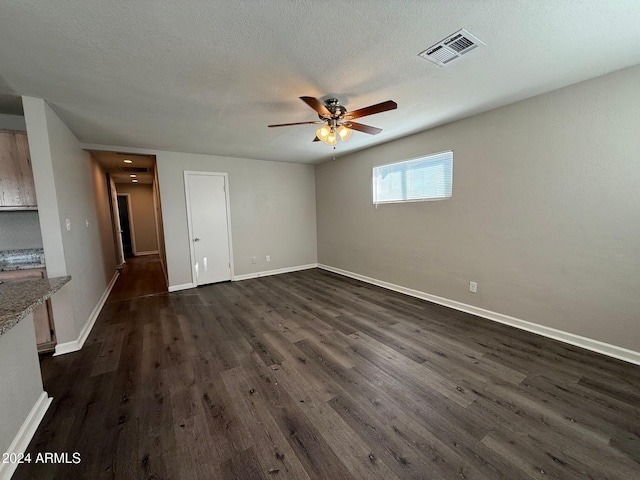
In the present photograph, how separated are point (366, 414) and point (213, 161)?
4.61 meters

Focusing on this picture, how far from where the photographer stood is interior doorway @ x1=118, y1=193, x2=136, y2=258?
8320 mm

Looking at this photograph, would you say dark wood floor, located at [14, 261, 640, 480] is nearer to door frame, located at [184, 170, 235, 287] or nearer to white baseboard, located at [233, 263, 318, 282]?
door frame, located at [184, 170, 235, 287]

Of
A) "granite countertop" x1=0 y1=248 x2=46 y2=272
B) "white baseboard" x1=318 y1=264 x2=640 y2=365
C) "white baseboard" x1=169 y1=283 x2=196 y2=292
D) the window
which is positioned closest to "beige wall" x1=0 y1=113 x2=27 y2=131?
"granite countertop" x1=0 y1=248 x2=46 y2=272

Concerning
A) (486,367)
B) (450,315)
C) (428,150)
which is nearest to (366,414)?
(486,367)

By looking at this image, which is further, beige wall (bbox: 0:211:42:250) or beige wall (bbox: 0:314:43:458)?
beige wall (bbox: 0:211:42:250)

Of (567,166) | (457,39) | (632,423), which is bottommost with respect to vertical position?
(632,423)

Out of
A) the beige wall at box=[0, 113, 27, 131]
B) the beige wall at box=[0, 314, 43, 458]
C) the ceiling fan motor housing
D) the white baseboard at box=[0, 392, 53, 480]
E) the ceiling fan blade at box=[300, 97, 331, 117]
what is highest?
the beige wall at box=[0, 113, 27, 131]

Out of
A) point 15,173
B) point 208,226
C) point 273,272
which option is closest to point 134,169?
point 208,226

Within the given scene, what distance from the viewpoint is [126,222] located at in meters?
8.63

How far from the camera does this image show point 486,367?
2.10 metres

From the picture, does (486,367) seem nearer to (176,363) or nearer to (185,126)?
(176,363)

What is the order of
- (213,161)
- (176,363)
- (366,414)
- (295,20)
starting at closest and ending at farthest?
(295,20) < (366,414) < (176,363) < (213,161)

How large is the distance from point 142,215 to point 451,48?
972cm

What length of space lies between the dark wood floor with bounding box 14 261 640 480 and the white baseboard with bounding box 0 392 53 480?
4cm
